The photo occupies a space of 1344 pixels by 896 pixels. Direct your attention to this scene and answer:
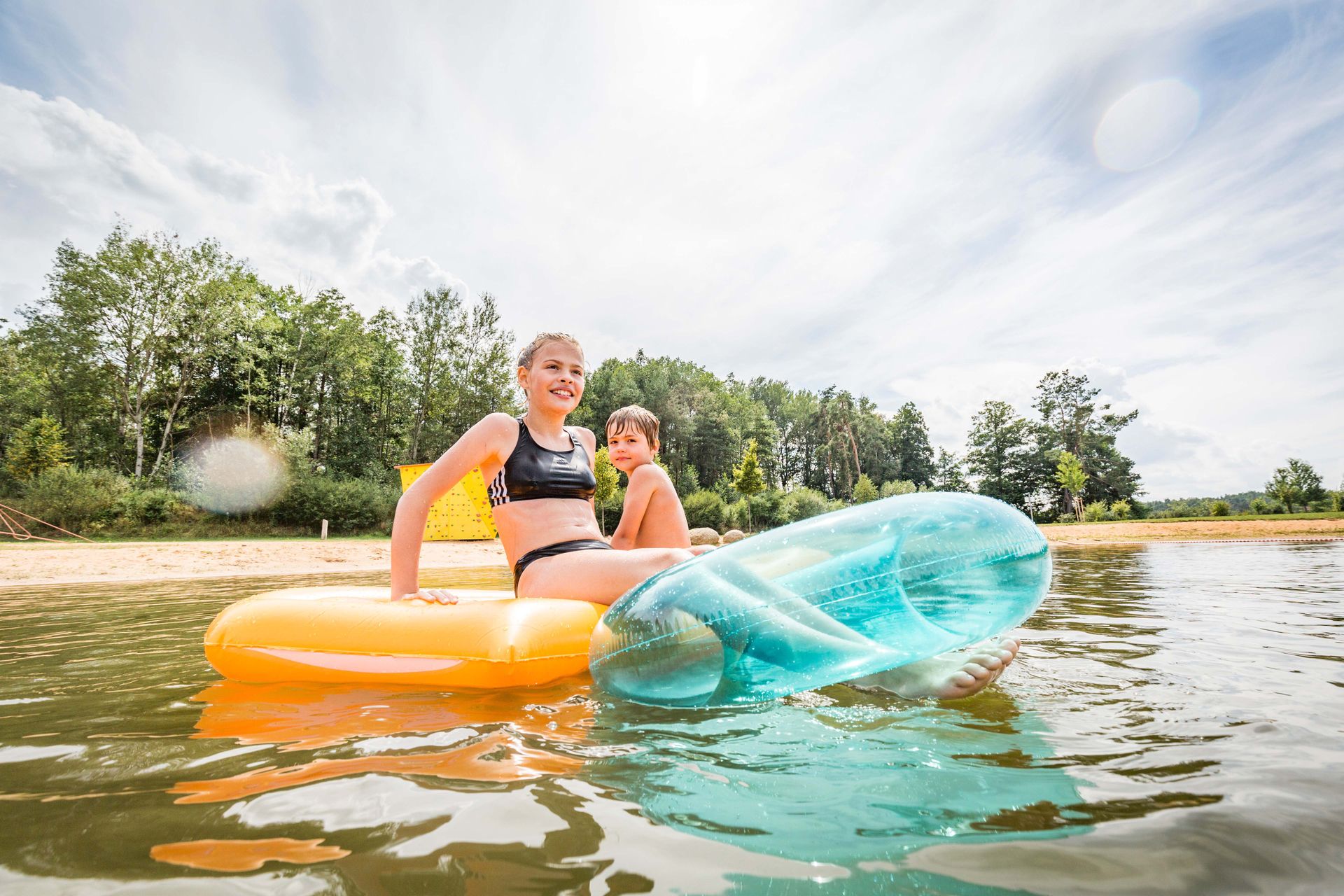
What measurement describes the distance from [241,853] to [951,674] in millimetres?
1903

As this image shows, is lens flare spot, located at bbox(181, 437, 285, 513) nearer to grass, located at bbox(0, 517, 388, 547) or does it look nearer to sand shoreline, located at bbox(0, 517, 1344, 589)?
grass, located at bbox(0, 517, 388, 547)

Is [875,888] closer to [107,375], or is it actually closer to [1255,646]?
[1255,646]

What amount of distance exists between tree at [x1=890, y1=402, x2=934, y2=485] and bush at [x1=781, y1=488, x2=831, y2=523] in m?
27.3

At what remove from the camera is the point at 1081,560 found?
10.0 metres

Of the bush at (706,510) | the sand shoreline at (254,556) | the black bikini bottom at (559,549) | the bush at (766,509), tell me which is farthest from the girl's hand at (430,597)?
the bush at (766,509)

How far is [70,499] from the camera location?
18.7 metres

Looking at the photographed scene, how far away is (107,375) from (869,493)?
37121 millimetres

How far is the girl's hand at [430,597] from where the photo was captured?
2.60 metres

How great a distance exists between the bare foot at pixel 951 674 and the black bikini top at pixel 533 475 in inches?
57.3

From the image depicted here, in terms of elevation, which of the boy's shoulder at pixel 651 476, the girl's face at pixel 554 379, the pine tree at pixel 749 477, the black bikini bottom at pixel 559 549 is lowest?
the black bikini bottom at pixel 559 549

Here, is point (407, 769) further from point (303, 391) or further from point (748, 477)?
point (303, 391)

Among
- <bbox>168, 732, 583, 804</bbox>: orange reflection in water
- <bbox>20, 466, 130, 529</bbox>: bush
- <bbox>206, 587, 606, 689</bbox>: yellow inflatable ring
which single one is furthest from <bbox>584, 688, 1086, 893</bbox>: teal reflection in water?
<bbox>20, 466, 130, 529</bbox>: bush

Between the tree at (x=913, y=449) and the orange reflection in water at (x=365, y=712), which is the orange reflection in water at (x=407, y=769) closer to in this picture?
the orange reflection in water at (x=365, y=712)

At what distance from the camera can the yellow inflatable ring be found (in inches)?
88.6
